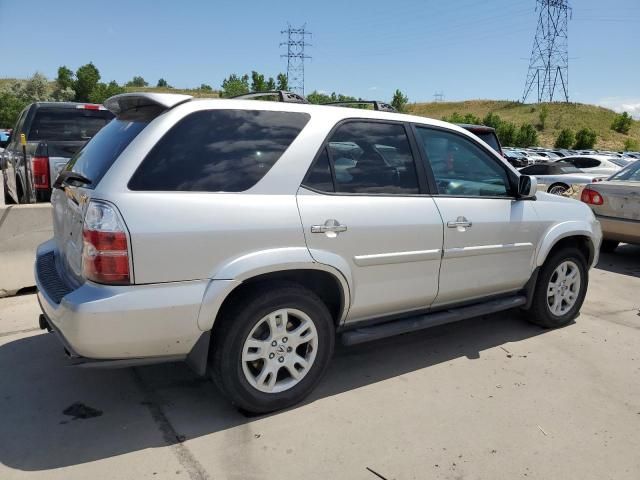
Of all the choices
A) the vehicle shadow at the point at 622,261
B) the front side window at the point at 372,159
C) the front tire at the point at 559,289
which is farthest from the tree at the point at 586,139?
the front side window at the point at 372,159

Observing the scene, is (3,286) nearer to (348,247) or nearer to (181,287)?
(181,287)

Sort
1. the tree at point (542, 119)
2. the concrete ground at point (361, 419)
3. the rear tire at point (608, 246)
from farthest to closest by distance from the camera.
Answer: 1. the tree at point (542, 119)
2. the rear tire at point (608, 246)
3. the concrete ground at point (361, 419)

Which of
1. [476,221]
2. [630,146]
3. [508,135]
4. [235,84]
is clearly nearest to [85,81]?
[235,84]

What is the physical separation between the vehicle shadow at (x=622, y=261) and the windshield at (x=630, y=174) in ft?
3.96

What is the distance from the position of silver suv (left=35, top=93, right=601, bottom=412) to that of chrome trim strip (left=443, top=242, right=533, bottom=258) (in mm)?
12

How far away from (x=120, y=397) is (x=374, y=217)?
1.99 meters

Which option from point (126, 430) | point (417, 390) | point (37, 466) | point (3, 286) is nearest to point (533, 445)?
point (417, 390)

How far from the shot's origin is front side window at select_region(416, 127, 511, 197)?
3862mm

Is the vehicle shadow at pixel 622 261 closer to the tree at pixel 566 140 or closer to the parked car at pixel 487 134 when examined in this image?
the parked car at pixel 487 134

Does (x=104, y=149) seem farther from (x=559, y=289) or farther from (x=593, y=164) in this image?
(x=593, y=164)

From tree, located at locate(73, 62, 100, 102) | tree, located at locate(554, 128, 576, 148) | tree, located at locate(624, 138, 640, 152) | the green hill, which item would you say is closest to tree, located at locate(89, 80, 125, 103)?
tree, located at locate(73, 62, 100, 102)

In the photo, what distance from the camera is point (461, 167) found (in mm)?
4082

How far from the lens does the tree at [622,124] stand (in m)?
83.2

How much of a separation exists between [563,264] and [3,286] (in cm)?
532
